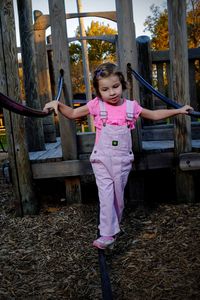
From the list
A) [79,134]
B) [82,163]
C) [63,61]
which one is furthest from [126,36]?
[82,163]

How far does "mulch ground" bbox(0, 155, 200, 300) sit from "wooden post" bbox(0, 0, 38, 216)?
0.73ft

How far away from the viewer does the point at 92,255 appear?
2.79m

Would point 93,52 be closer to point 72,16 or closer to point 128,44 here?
point 72,16

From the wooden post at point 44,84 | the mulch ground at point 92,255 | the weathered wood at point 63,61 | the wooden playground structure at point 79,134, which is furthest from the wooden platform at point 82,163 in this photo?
the wooden post at point 44,84

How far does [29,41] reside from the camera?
14.5 feet

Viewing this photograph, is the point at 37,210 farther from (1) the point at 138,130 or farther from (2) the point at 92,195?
(1) the point at 138,130

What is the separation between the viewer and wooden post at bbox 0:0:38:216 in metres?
3.44

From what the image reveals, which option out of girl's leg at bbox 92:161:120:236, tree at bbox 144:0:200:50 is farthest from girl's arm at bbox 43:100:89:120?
tree at bbox 144:0:200:50

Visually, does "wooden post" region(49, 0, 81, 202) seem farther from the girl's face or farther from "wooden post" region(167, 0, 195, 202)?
the girl's face

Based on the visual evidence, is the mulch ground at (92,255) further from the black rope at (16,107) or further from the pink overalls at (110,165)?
the black rope at (16,107)

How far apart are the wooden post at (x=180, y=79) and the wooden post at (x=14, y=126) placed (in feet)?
5.14

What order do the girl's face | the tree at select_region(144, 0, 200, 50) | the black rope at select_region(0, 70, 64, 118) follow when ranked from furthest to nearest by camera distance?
the tree at select_region(144, 0, 200, 50), the girl's face, the black rope at select_region(0, 70, 64, 118)

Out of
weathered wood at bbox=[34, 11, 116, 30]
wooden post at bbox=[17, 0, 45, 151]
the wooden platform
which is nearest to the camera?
the wooden platform

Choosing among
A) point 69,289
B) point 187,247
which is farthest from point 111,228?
point 187,247
